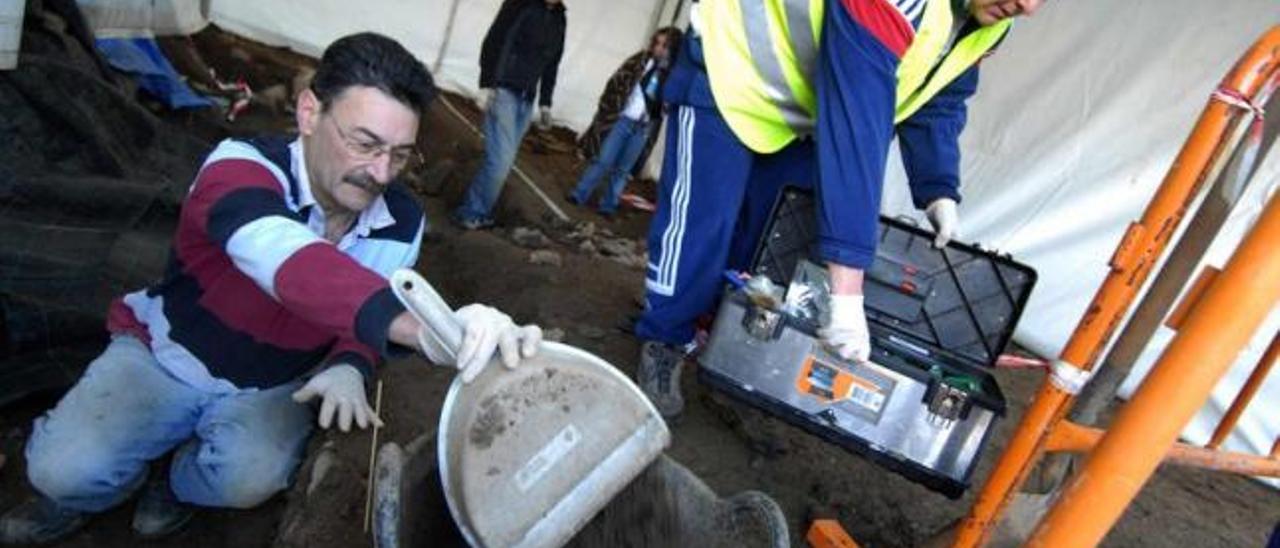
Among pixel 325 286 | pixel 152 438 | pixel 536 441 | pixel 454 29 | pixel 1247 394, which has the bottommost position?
pixel 152 438

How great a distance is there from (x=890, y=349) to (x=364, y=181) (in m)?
1.27

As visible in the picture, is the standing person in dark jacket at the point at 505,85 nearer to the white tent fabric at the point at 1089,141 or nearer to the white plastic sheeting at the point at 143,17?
the white plastic sheeting at the point at 143,17

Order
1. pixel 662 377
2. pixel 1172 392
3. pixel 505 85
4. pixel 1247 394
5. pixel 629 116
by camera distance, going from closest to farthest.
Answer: pixel 1172 392 → pixel 1247 394 → pixel 662 377 → pixel 505 85 → pixel 629 116

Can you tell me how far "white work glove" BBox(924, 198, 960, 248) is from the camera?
2037 mm

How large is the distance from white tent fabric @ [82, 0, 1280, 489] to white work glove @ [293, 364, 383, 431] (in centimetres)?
375

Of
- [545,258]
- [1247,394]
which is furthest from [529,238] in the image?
[1247,394]

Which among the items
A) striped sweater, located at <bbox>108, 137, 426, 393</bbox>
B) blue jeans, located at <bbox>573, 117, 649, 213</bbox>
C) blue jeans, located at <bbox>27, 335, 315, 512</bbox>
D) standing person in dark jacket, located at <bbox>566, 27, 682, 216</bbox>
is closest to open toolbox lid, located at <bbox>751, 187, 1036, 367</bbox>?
striped sweater, located at <bbox>108, 137, 426, 393</bbox>

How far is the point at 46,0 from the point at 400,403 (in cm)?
239

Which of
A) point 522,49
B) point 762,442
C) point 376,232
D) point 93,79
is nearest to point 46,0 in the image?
point 93,79

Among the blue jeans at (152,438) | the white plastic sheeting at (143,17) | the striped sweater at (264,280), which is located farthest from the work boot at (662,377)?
the white plastic sheeting at (143,17)

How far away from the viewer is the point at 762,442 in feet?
7.59

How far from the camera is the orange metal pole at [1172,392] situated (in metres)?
0.80

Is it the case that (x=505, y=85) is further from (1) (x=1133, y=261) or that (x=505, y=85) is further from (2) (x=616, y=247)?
(1) (x=1133, y=261)

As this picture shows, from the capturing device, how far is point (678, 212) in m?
2.14
